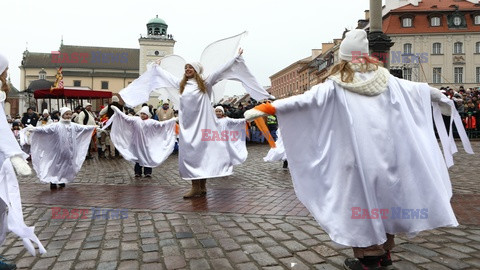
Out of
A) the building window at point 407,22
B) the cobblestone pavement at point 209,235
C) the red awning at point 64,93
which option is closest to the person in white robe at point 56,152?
the cobblestone pavement at point 209,235

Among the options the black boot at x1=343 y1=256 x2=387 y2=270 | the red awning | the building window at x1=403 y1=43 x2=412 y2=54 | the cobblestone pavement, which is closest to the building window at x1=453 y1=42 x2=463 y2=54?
the building window at x1=403 y1=43 x2=412 y2=54

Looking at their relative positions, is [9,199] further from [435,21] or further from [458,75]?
[458,75]

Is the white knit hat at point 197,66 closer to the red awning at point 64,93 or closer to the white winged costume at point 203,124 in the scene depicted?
the white winged costume at point 203,124

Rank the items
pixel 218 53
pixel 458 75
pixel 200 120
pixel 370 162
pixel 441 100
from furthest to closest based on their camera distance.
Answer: pixel 458 75 < pixel 218 53 < pixel 200 120 < pixel 441 100 < pixel 370 162

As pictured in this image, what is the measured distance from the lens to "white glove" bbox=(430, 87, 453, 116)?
3381mm

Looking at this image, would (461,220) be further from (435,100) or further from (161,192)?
(161,192)

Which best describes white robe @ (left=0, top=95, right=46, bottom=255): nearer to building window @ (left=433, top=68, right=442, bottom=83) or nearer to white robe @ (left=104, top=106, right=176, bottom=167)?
white robe @ (left=104, top=106, right=176, bottom=167)

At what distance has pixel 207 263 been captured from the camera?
3404 millimetres

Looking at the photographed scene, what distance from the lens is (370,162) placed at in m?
2.90

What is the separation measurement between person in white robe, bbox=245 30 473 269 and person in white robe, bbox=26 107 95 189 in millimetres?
5861


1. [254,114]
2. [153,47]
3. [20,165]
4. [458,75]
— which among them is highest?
[153,47]

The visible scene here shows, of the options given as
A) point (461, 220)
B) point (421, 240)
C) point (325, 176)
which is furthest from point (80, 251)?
point (461, 220)

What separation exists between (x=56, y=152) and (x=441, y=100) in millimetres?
6921

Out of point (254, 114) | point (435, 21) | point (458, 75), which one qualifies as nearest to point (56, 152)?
point (254, 114)
